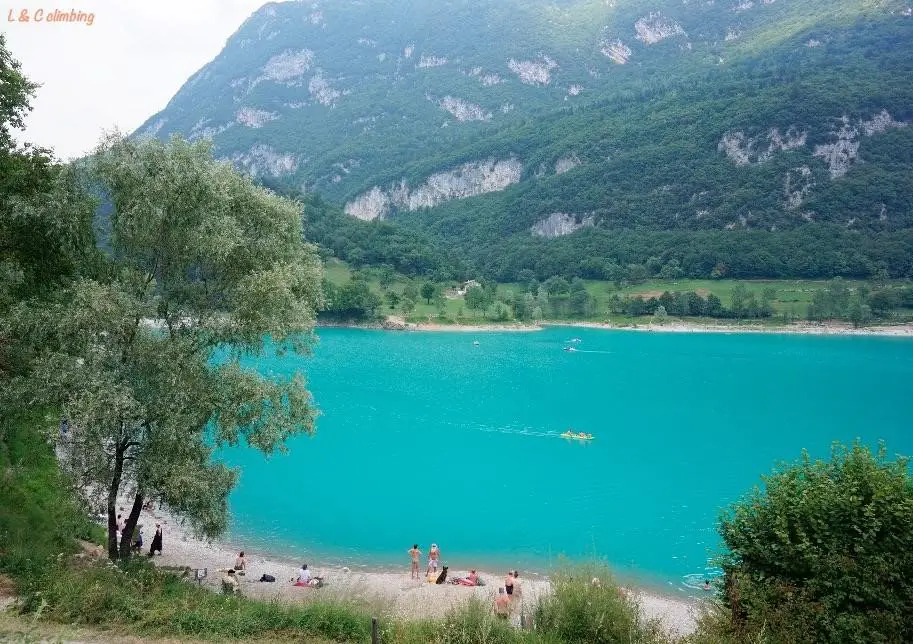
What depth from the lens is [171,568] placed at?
20688 millimetres

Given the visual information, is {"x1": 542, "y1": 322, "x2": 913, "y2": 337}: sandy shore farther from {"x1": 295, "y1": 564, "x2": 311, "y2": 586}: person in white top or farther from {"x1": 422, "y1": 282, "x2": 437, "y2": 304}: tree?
{"x1": 295, "y1": 564, "x2": 311, "y2": 586}: person in white top

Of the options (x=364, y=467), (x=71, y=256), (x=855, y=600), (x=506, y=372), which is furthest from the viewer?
(x=506, y=372)

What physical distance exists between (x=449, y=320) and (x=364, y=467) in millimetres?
105015

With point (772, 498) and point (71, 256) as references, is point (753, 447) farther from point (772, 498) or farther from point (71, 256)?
point (71, 256)

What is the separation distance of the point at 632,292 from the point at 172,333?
17921 cm

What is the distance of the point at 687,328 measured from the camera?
15462cm

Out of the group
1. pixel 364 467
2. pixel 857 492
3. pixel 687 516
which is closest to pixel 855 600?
pixel 857 492

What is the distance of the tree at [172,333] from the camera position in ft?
50.4

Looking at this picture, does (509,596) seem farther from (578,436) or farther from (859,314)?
(859,314)

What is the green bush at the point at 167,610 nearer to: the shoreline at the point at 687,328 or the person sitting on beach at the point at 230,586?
the person sitting on beach at the point at 230,586

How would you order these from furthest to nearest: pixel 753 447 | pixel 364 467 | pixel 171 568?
pixel 753 447 < pixel 364 467 < pixel 171 568

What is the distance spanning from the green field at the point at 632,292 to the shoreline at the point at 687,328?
3127 millimetres

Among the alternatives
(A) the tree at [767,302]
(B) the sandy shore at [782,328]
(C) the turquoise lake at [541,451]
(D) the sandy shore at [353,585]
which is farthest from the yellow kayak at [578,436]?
(A) the tree at [767,302]

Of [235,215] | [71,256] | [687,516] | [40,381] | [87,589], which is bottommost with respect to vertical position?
[687,516]
